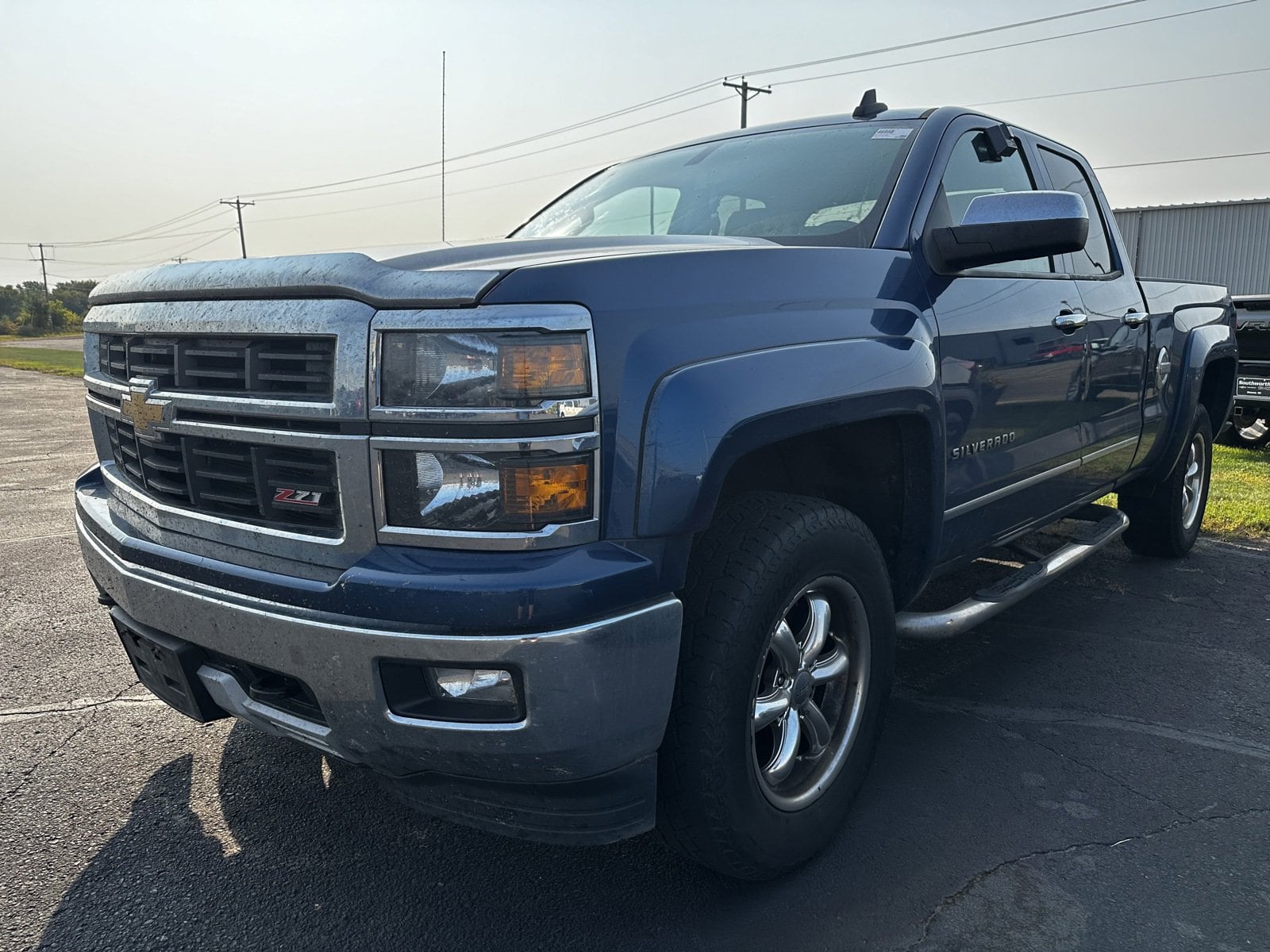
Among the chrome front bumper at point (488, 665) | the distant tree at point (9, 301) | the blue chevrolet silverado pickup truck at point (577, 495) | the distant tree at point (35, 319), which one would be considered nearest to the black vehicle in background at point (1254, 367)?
the blue chevrolet silverado pickup truck at point (577, 495)

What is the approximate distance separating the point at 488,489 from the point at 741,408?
0.53 metres

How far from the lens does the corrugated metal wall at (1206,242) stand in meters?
23.6

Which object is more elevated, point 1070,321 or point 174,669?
point 1070,321

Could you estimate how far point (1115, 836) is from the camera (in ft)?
8.21

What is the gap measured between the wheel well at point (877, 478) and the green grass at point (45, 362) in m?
19.1

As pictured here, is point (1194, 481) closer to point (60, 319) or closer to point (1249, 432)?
point (1249, 432)

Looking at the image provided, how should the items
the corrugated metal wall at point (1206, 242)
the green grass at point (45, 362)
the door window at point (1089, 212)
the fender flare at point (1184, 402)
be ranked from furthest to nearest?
the corrugated metal wall at point (1206, 242)
the green grass at point (45, 362)
the fender flare at point (1184, 402)
the door window at point (1089, 212)

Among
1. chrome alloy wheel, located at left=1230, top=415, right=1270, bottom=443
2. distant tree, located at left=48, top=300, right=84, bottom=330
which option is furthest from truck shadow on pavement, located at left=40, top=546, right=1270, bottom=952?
distant tree, located at left=48, top=300, right=84, bottom=330

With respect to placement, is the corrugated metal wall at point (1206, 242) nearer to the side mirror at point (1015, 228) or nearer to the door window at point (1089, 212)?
the door window at point (1089, 212)

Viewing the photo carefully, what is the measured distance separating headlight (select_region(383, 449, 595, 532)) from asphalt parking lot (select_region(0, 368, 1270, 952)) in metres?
0.95

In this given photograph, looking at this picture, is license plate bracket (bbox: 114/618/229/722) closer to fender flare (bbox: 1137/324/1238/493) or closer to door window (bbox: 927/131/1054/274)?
door window (bbox: 927/131/1054/274)

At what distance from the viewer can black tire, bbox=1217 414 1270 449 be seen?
30.8ft

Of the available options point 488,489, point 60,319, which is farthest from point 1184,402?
point 60,319

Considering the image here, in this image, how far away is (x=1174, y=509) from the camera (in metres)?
4.99
